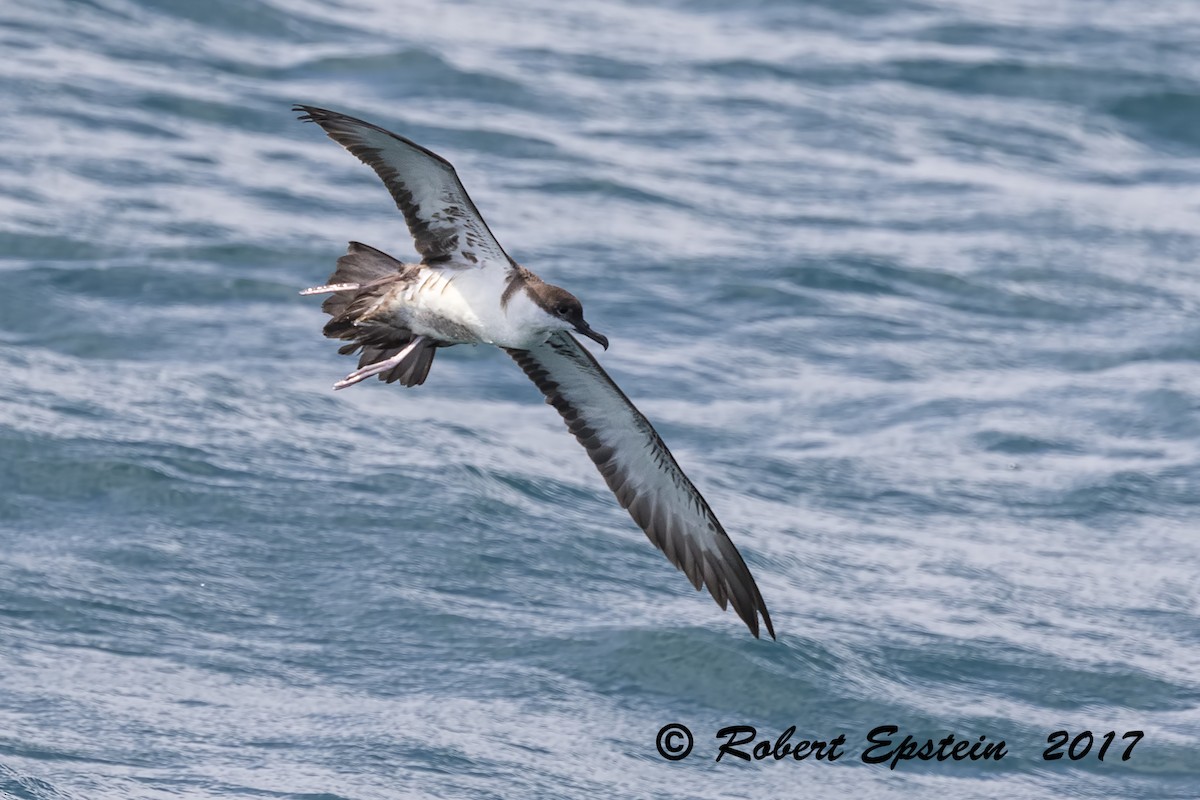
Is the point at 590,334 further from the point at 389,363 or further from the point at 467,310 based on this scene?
the point at 389,363

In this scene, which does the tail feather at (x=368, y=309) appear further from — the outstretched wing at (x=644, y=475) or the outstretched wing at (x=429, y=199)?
the outstretched wing at (x=644, y=475)

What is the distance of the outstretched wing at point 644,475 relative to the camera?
9859 mm

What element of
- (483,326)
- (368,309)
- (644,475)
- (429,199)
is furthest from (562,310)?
(644,475)

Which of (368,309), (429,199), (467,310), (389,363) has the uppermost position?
(429,199)

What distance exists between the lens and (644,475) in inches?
403

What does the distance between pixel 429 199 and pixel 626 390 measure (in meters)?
6.93

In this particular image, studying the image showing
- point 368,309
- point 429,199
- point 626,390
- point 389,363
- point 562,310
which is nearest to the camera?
point 562,310

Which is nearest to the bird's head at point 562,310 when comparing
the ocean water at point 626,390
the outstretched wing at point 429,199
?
the outstretched wing at point 429,199

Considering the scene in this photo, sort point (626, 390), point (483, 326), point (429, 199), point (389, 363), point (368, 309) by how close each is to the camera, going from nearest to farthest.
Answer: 1. point (483, 326)
2. point (429, 199)
3. point (368, 309)
4. point (389, 363)
5. point (626, 390)

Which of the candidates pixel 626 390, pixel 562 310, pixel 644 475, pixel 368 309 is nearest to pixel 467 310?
pixel 562 310

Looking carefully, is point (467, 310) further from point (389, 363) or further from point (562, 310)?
point (389, 363)

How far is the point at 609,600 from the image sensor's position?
13625 mm

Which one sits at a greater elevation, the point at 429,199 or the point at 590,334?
the point at 429,199

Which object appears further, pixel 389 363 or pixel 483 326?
pixel 389 363
